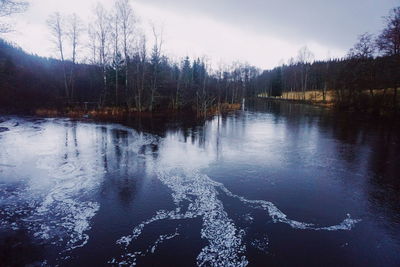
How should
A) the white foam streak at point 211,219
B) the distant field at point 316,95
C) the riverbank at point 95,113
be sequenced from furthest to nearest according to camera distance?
the distant field at point 316,95 → the riverbank at point 95,113 → the white foam streak at point 211,219

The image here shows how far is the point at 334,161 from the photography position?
12359 millimetres

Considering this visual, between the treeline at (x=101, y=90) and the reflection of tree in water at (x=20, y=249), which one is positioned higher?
the treeline at (x=101, y=90)

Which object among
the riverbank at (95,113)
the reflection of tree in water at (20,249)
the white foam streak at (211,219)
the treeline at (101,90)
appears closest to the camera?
the reflection of tree in water at (20,249)

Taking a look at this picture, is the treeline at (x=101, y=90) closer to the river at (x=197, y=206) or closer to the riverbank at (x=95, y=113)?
the riverbank at (x=95, y=113)

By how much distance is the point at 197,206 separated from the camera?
7520mm

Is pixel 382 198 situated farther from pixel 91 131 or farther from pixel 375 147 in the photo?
pixel 91 131

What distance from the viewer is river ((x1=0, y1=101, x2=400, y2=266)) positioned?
534cm

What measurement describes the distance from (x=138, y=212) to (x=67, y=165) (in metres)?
5.94

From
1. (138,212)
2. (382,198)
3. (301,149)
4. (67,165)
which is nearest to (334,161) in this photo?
(301,149)

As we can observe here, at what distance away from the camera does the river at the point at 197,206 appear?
534 centimetres

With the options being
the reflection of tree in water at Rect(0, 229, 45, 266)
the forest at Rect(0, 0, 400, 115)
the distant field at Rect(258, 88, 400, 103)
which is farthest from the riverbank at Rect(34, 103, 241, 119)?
the distant field at Rect(258, 88, 400, 103)

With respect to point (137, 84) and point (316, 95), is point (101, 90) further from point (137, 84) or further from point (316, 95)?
point (316, 95)

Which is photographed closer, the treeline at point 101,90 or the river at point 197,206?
the river at point 197,206

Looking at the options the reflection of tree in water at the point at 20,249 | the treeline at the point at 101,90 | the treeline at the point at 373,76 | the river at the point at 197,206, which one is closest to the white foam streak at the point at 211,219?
the river at the point at 197,206
